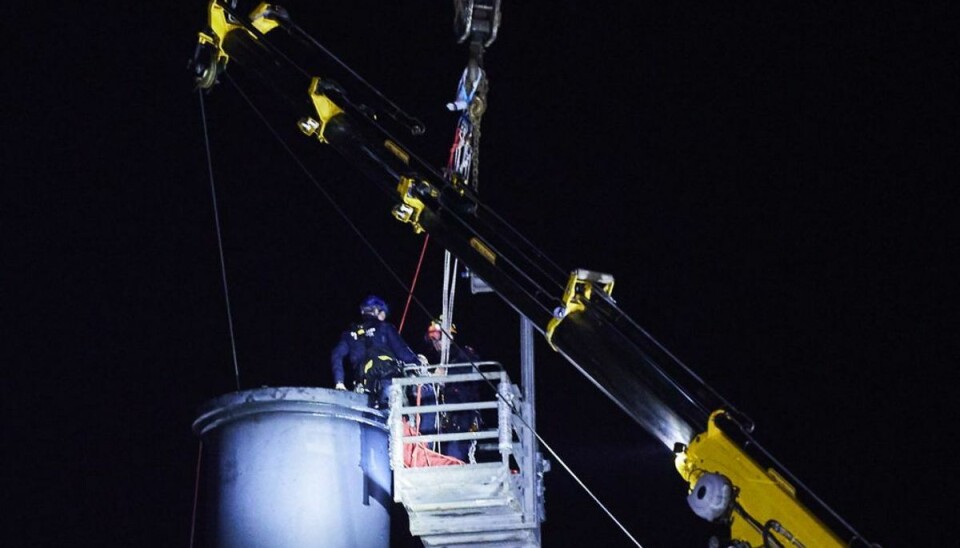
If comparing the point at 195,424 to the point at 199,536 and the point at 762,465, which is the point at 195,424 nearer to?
the point at 199,536

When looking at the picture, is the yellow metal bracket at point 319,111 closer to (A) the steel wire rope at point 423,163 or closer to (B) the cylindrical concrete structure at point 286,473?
Answer: (A) the steel wire rope at point 423,163

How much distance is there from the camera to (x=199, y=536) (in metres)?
14.7

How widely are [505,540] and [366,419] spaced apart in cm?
213

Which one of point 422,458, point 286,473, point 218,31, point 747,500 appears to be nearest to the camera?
point 747,500

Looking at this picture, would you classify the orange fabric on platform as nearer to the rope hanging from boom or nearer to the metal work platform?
the metal work platform

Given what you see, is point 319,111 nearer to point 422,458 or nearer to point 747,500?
point 422,458

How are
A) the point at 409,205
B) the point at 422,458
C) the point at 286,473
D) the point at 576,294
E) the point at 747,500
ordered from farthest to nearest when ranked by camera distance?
the point at 286,473 < the point at 422,458 < the point at 409,205 < the point at 576,294 < the point at 747,500

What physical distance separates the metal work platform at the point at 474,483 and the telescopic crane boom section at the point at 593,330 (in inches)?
61.6

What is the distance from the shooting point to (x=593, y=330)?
35.8 ft

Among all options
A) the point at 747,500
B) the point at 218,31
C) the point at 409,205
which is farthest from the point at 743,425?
the point at 218,31

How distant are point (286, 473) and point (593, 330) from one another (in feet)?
15.5

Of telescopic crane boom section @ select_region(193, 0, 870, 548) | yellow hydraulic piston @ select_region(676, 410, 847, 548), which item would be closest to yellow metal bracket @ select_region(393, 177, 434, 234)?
telescopic crane boom section @ select_region(193, 0, 870, 548)

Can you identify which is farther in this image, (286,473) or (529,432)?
(286,473)

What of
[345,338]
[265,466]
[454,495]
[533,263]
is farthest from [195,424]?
[533,263]
